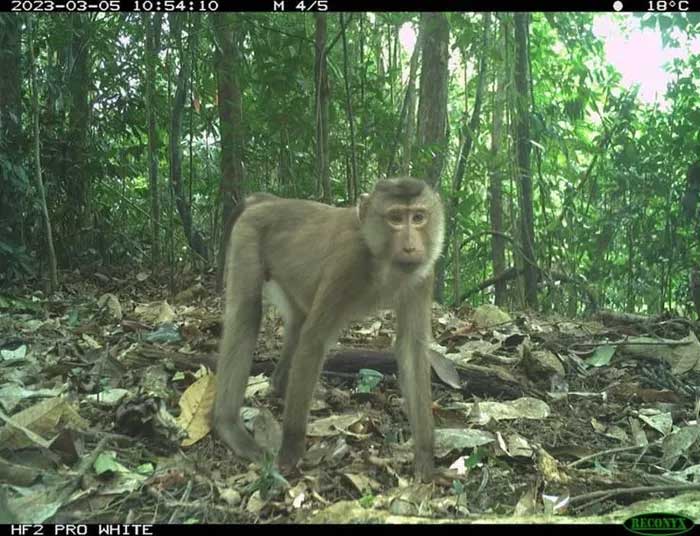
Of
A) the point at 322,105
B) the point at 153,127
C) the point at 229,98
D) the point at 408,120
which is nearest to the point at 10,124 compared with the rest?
the point at 153,127

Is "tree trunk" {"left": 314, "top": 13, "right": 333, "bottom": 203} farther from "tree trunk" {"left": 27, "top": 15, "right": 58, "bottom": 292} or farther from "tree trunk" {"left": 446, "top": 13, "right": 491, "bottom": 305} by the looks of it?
"tree trunk" {"left": 27, "top": 15, "right": 58, "bottom": 292}

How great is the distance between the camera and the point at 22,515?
2561mm

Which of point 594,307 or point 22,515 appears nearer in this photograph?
point 22,515

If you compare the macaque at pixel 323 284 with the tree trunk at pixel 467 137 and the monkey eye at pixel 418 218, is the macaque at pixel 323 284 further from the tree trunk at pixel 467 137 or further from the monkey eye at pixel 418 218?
the tree trunk at pixel 467 137

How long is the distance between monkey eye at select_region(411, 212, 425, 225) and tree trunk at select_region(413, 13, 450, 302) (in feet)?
0.68

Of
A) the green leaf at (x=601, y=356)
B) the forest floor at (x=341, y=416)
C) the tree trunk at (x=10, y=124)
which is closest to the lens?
the forest floor at (x=341, y=416)

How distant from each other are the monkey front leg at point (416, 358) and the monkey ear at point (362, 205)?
1.53 ft

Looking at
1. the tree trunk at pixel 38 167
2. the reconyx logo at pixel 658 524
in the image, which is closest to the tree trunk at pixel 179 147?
the tree trunk at pixel 38 167

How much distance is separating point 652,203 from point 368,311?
2214mm

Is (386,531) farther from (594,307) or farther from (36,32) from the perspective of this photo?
(36,32)

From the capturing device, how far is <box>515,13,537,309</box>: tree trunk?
3.29m

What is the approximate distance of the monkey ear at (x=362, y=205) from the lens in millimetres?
3616

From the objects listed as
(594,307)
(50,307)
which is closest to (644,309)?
(594,307)

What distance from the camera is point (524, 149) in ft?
11.6
